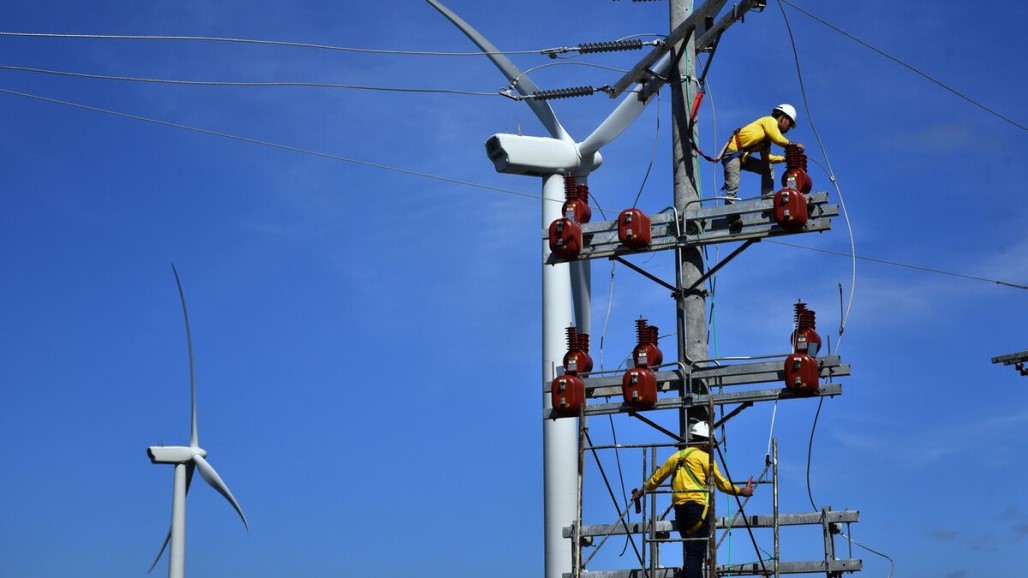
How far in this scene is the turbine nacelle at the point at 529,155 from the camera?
44.6m

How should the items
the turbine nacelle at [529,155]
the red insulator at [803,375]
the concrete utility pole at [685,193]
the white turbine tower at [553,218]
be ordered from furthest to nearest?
the turbine nacelle at [529,155], the white turbine tower at [553,218], the concrete utility pole at [685,193], the red insulator at [803,375]

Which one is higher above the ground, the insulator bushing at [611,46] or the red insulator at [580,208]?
the insulator bushing at [611,46]

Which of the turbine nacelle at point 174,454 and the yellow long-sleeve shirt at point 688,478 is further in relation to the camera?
the turbine nacelle at point 174,454

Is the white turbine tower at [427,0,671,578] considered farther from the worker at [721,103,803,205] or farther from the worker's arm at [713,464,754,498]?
the worker's arm at [713,464,754,498]

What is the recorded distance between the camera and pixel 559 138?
152 feet

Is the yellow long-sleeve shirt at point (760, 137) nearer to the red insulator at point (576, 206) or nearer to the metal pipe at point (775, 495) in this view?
the red insulator at point (576, 206)

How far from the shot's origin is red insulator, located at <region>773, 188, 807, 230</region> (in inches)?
967

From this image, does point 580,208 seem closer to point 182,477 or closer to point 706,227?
point 706,227

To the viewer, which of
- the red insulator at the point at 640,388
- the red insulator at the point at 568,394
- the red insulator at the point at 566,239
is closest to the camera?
the red insulator at the point at 640,388

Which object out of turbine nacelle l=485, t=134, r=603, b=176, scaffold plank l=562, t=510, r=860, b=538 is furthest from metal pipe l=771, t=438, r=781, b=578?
turbine nacelle l=485, t=134, r=603, b=176

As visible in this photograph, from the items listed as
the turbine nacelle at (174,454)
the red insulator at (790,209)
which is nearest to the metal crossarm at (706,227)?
the red insulator at (790,209)

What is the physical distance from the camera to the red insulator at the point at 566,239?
26.1 metres

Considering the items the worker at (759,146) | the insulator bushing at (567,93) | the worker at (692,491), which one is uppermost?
the insulator bushing at (567,93)

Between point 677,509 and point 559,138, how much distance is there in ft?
82.3
